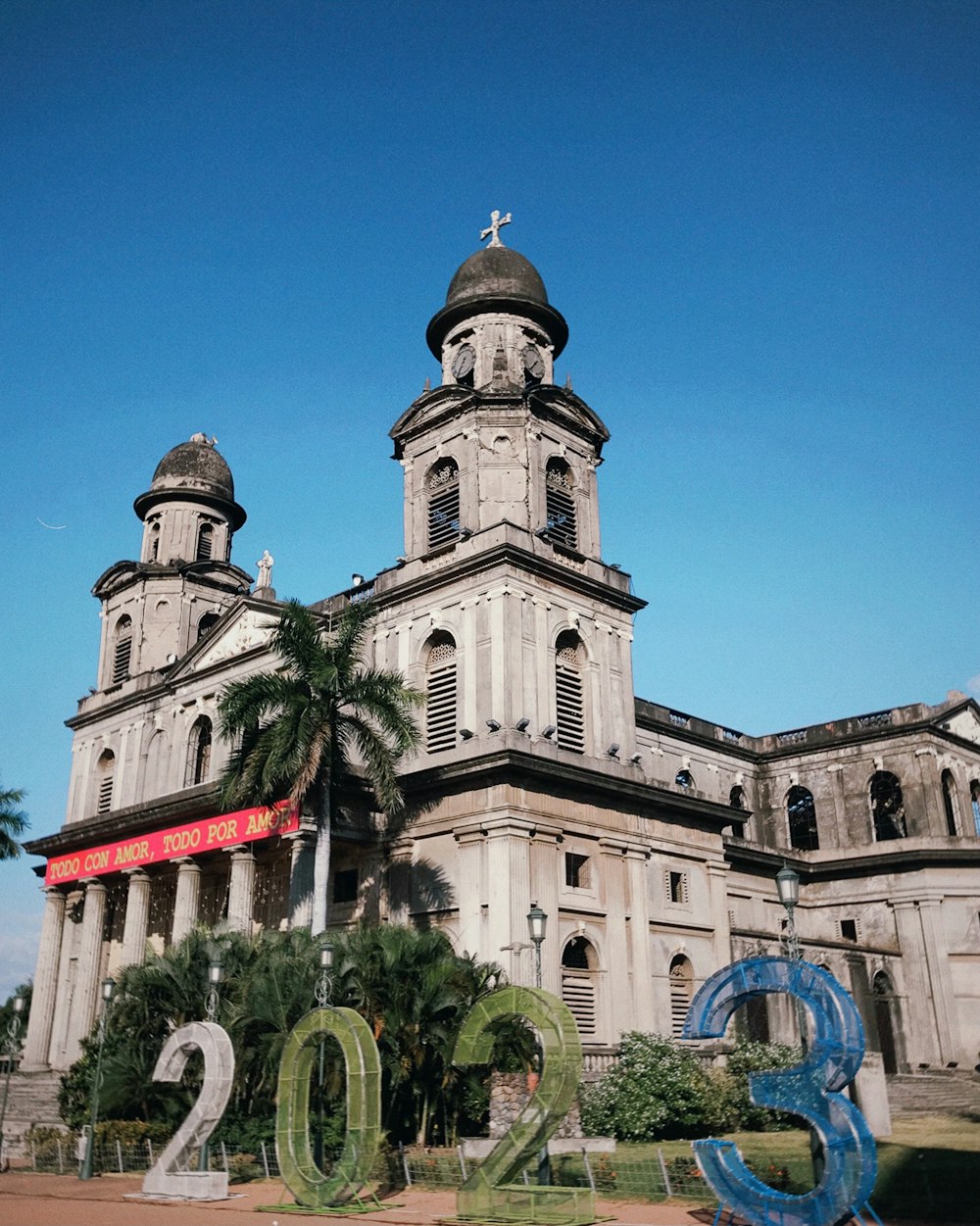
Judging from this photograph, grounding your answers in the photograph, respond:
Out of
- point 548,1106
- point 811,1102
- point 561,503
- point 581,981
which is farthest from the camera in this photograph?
point 561,503

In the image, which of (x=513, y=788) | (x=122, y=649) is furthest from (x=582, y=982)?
(x=122, y=649)

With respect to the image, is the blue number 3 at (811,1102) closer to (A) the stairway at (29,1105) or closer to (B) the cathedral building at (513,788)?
(B) the cathedral building at (513,788)

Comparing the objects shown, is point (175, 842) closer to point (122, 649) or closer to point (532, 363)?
point (122, 649)

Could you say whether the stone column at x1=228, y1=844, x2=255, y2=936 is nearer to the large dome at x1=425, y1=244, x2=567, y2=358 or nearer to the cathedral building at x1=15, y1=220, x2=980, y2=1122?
the cathedral building at x1=15, y1=220, x2=980, y2=1122

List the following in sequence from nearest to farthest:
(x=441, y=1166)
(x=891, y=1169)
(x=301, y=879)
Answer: (x=891, y=1169) < (x=441, y=1166) < (x=301, y=879)

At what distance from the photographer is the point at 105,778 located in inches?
1735

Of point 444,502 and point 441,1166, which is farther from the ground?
point 444,502

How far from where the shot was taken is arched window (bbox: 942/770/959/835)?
158 ft

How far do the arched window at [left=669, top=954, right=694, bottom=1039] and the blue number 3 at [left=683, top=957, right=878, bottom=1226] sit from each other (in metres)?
19.8

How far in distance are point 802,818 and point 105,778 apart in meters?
29.0

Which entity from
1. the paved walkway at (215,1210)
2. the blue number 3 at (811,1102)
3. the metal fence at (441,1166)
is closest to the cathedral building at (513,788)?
the metal fence at (441,1166)

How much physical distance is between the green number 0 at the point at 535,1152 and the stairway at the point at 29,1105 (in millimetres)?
17568

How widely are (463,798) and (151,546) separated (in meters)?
23.2

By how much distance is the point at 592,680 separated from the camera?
34.4 metres
